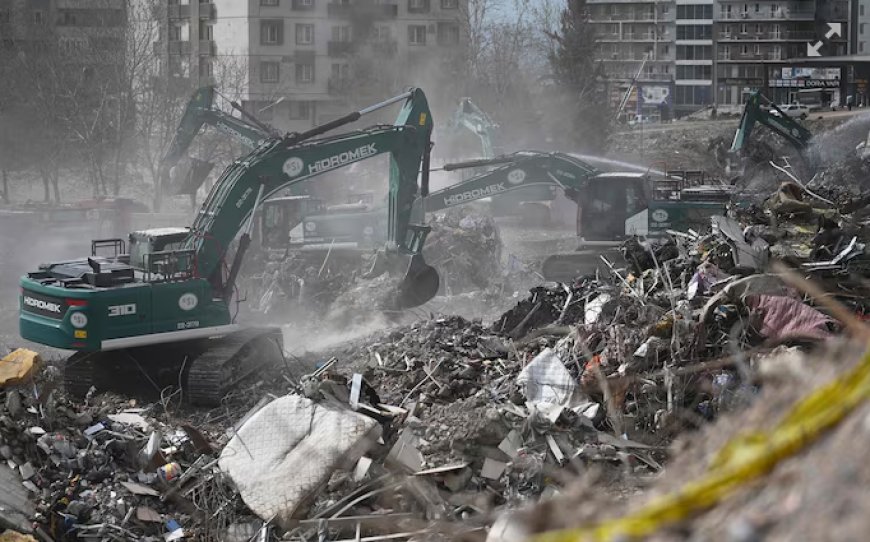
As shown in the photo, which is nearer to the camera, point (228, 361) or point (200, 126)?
point (228, 361)

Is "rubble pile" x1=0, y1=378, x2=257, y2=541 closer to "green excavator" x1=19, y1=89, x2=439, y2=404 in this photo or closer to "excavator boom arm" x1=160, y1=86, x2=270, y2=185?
"green excavator" x1=19, y1=89, x2=439, y2=404

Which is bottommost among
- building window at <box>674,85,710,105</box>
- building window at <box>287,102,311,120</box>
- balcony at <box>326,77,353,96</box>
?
building window at <box>287,102,311,120</box>

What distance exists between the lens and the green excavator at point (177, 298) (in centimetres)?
1380

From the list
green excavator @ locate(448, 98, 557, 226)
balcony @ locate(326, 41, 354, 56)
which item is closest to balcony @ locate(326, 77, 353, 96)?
balcony @ locate(326, 41, 354, 56)

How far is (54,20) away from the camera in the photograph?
5153 centimetres

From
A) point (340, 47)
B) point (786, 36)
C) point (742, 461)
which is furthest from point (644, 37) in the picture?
point (742, 461)

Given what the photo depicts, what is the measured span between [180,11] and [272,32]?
4.15 meters

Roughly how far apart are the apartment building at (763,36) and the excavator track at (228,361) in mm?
70302

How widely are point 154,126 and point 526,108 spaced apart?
1917 centimetres

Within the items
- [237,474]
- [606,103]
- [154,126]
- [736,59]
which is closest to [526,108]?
[606,103]

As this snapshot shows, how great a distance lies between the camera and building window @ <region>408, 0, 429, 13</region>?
182 ft

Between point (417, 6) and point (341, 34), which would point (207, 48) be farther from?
point (417, 6)

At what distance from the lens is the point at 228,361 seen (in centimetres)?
1426

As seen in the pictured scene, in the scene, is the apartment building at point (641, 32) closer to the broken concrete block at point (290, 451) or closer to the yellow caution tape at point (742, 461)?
the broken concrete block at point (290, 451)
